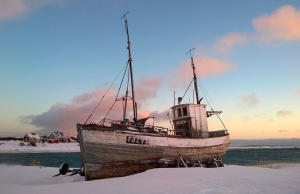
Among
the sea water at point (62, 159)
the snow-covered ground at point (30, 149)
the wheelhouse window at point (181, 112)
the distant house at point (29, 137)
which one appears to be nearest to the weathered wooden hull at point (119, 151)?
the wheelhouse window at point (181, 112)

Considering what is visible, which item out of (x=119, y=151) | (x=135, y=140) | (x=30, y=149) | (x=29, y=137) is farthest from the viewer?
(x=29, y=137)

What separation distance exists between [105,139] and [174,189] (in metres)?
7.25

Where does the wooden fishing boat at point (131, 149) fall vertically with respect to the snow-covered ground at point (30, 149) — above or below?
above

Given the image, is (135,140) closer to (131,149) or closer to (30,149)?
(131,149)

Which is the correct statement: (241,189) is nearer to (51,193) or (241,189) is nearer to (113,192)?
(113,192)

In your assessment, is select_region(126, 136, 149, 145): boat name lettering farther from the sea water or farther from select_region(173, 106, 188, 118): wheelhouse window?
the sea water

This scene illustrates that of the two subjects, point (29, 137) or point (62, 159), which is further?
point (29, 137)

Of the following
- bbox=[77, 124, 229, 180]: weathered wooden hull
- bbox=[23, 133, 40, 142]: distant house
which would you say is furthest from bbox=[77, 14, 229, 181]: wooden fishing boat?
bbox=[23, 133, 40, 142]: distant house

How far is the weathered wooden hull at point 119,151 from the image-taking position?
48.1 ft

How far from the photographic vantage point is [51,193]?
8852 millimetres

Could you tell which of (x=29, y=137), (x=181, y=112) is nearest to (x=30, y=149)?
(x=29, y=137)

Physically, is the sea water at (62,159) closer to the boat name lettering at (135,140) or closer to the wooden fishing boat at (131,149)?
the wooden fishing boat at (131,149)

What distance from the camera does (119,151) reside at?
50.6 feet

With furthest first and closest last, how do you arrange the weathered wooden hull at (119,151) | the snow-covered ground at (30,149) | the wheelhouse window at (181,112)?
the snow-covered ground at (30,149), the wheelhouse window at (181,112), the weathered wooden hull at (119,151)
